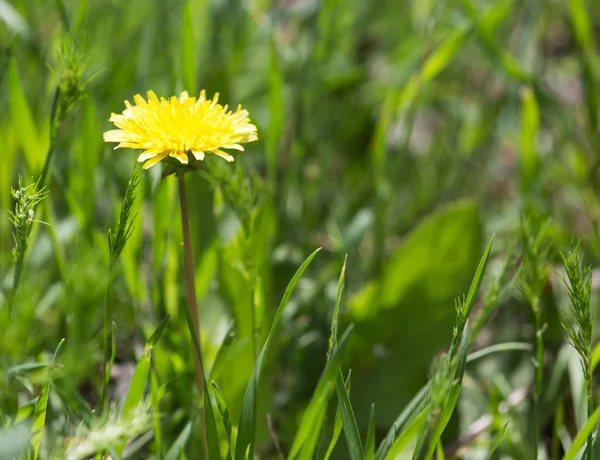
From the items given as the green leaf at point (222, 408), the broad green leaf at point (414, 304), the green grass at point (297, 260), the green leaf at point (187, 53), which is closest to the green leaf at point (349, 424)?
the green grass at point (297, 260)

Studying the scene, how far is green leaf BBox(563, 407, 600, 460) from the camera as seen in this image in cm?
79

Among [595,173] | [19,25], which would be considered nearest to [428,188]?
[595,173]

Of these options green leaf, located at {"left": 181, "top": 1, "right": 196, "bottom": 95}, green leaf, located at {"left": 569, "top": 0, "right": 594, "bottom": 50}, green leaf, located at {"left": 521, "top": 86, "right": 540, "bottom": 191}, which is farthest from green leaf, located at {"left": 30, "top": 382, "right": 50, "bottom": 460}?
green leaf, located at {"left": 569, "top": 0, "right": 594, "bottom": 50}

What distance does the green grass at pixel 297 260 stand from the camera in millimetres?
853

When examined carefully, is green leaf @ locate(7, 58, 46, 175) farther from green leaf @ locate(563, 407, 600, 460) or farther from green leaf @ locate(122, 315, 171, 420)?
green leaf @ locate(563, 407, 600, 460)

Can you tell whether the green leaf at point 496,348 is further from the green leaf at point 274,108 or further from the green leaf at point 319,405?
the green leaf at point 274,108

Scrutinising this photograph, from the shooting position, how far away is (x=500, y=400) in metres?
1.32

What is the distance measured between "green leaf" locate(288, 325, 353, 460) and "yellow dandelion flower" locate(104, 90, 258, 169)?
0.92 feet

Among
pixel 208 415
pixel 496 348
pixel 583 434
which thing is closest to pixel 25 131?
pixel 208 415

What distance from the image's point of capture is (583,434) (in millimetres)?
820

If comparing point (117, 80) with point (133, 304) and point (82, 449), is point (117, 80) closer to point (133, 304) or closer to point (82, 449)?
point (133, 304)

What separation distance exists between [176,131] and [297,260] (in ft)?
2.23

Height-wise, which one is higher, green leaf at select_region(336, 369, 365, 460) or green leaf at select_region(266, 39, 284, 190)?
green leaf at select_region(266, 39, 284, 190)

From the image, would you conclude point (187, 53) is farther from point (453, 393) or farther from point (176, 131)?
point (453, 393)
